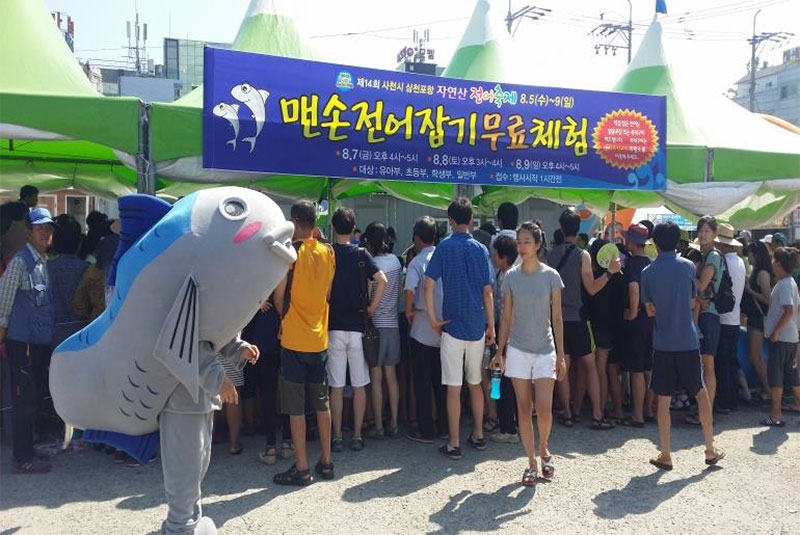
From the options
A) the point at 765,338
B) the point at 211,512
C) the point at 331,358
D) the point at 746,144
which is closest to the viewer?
the point at 211,512

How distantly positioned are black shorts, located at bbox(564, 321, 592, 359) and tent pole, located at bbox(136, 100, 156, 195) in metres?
3.73

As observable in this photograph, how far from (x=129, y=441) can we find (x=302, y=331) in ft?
4.94

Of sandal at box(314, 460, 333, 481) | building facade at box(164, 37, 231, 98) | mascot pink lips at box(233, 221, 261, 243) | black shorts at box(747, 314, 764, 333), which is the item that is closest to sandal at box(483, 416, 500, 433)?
sandal at box(314, 460, 333, 481)

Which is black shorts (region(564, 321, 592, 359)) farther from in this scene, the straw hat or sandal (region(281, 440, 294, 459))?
sandal (region(281, 440, 294, 459))

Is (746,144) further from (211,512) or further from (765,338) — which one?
(211,512)

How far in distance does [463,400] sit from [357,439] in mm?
1331

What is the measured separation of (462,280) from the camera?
4672 millimetres

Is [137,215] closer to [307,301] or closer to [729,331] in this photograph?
[307,301]

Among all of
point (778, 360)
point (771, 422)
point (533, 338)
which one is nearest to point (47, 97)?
point (533, 338)

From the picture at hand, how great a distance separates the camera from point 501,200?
7.81 m

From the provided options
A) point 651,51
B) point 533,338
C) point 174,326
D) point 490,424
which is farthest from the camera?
point 651,51

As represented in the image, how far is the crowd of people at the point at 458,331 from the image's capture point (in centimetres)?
416

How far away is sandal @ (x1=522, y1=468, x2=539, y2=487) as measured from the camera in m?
4.13

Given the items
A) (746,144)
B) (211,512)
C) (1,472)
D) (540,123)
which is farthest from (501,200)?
(1,472)
